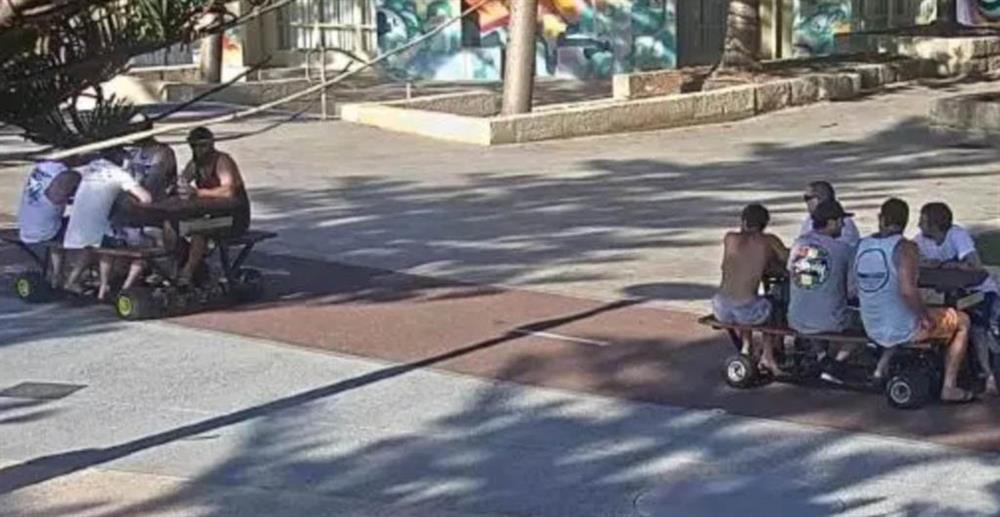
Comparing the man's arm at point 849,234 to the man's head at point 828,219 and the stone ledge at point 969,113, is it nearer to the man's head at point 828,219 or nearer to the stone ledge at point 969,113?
the man's head at point 828,219

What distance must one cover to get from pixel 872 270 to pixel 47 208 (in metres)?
6.13

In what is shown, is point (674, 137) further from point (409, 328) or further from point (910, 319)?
point (910, 319)

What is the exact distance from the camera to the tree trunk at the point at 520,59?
23312 mm

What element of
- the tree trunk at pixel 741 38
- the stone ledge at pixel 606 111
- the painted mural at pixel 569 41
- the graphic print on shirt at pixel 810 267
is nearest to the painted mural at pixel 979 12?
the stone ledge at pixel 606 111

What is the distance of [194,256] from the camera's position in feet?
40.7

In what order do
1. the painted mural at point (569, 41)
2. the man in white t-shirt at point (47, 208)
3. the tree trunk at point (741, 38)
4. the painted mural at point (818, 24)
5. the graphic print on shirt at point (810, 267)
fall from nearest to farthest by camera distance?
the graphic print on shirt at point (810, 267) < the man in white t-shirt at point (47, 208) < the tree trunk at point (741, 38) < the painted mural at point (569, 41) < the painted mural at point (818, 24)

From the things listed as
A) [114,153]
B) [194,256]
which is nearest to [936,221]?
[194,256]

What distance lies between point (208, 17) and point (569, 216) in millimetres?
13455

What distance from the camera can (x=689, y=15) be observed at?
32.2 metres

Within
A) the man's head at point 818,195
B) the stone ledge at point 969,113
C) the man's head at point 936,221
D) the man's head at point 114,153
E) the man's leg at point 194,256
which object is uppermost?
the man's head at point 114,153

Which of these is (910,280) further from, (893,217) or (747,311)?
(747,311)

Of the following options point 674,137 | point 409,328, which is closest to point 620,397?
point 409,328

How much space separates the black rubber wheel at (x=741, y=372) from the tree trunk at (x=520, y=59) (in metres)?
13.9

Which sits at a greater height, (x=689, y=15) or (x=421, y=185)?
(x=689, y=15)
